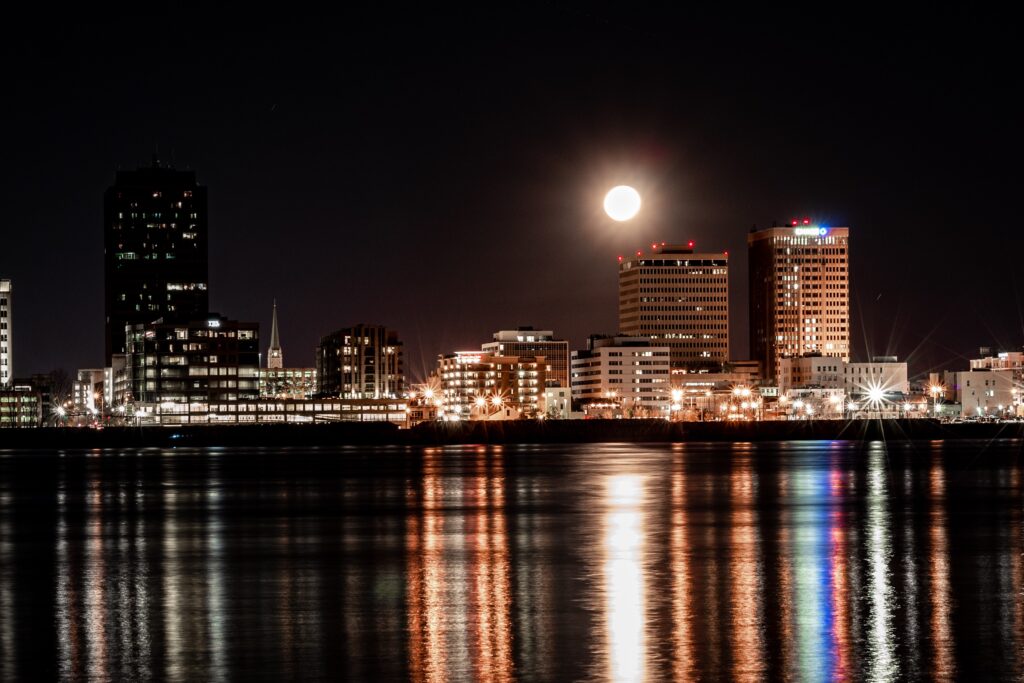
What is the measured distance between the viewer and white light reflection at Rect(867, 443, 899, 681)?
24938 millimetres

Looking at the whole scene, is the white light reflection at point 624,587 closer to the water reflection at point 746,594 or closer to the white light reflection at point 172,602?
the water reflection at point 746,594

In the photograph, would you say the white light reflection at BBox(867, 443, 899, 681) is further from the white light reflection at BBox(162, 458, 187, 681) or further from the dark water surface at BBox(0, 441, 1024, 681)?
the white light reflection at BBox(162, 458, 187, 681)

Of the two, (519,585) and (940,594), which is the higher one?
(519,585)

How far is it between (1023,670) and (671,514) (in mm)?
34962

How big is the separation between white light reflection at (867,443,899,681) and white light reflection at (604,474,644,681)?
3881mm

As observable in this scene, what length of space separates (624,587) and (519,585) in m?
2.45

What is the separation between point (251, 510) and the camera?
65.3 m

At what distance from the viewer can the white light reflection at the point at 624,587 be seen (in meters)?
25.6

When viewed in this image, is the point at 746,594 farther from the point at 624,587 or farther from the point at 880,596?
the point at 624,587

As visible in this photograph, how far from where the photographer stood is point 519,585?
Answer: 35938 millimetres

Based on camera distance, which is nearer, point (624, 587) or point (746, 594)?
point (746, 594)

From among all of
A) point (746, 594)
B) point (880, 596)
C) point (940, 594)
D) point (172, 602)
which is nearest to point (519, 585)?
point (746, 594)

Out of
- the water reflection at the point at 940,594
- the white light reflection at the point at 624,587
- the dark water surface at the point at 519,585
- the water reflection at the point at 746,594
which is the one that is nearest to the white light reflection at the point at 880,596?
the dark water surface at the point at 519,585

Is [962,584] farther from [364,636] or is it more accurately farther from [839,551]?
[364,636]
